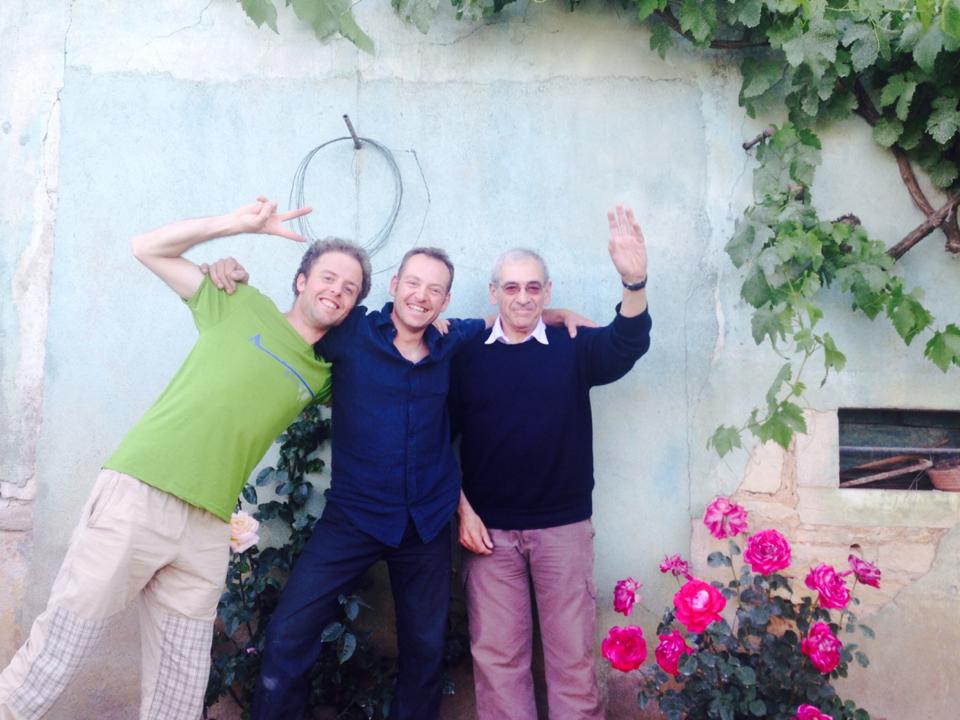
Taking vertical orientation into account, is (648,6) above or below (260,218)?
above

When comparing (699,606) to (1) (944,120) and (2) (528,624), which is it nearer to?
(2) (528,624)

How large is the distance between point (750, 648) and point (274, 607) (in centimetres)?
179

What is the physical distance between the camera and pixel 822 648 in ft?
9.17

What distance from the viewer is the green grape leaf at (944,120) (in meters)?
3.22

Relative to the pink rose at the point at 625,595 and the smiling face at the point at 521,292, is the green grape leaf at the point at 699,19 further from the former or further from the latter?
the pink rose at the point at 625,595

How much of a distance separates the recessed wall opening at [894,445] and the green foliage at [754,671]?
0.68 meters

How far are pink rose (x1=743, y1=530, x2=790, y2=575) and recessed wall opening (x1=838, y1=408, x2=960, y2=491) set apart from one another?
71 centimetres

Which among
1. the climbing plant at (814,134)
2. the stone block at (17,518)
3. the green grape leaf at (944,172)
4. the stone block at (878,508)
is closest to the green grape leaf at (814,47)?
the climbing plant at (814,134)

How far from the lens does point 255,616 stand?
326 cm

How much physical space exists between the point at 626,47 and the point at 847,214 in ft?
3.78

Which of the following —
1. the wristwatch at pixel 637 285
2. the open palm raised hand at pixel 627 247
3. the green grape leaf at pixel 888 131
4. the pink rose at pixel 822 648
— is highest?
the green grape leaf at pixel 888 131

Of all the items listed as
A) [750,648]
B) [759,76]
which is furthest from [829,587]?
[759,76]

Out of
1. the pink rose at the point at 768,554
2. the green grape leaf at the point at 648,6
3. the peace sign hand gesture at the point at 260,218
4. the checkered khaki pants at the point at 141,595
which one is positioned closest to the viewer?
the checkered khaki pants at the point at 141,595

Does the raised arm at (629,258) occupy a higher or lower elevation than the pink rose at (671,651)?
higher
